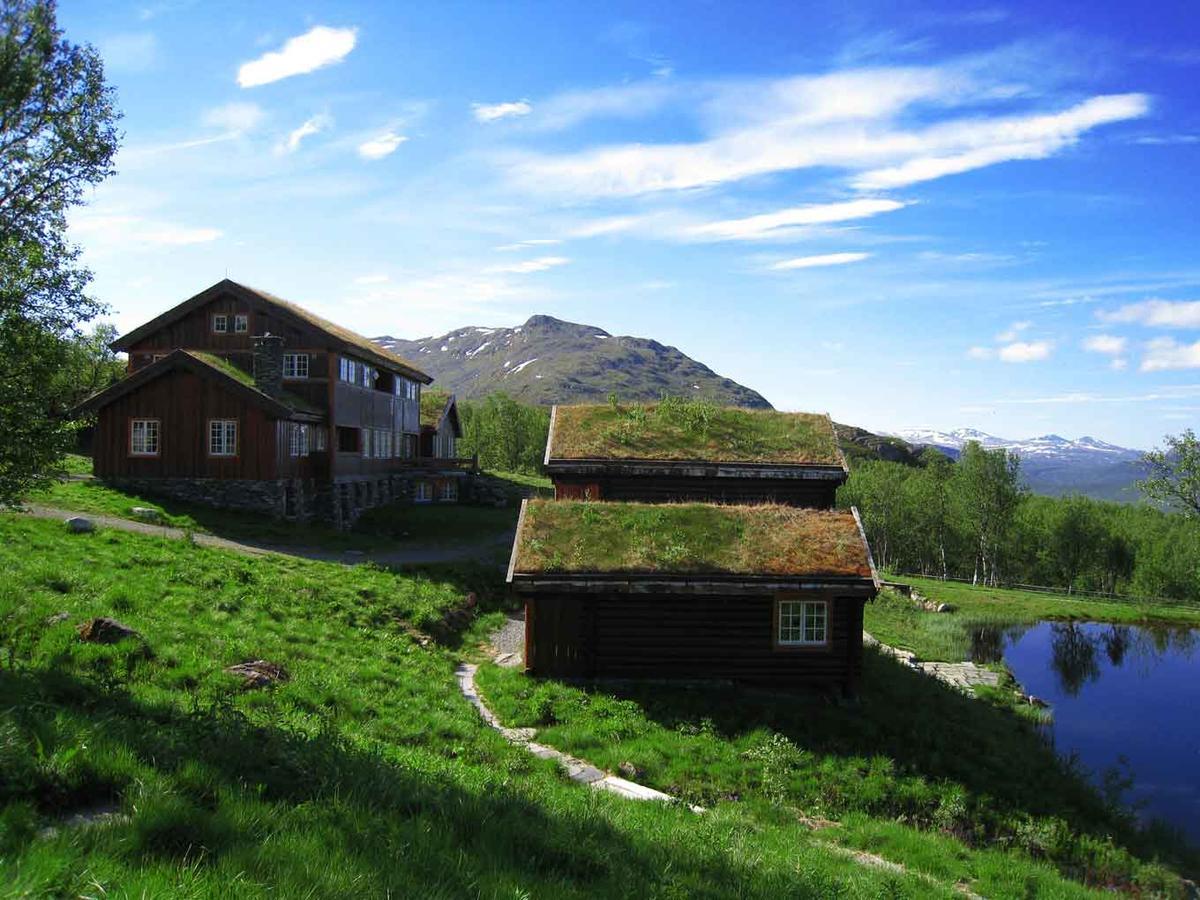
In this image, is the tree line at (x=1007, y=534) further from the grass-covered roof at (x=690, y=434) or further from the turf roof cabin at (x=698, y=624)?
the turf roof cabin at (x=698, y=624)

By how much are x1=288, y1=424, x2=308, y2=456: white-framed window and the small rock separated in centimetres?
2358

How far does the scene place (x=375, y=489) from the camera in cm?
4588

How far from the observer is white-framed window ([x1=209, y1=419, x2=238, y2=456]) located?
114ft

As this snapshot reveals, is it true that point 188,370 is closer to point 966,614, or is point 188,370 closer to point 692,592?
point 692,592

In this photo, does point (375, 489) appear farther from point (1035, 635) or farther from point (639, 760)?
point (1035, 635)

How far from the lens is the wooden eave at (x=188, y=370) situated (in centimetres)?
3409

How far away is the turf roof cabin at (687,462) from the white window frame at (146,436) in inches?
813

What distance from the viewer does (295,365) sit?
40.3 meters

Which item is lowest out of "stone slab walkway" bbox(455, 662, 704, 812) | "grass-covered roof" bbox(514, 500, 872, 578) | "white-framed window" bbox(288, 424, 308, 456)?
"stone slab walkway" bbox(455, 662, 704, 812)

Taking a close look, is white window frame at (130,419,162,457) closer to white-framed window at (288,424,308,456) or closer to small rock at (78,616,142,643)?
white-framed window at (288,424,308,456)

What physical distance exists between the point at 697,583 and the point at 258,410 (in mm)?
24996

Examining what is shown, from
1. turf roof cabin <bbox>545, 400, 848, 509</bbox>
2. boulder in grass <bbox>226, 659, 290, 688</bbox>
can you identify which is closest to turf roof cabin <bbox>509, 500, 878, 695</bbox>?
turf roof cabin <bbox>545, 400, 848, 509</bbox>

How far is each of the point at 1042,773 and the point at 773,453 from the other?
12.7 m

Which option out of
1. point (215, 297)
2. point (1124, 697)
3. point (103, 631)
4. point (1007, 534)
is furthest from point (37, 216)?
point (1007, 534)
